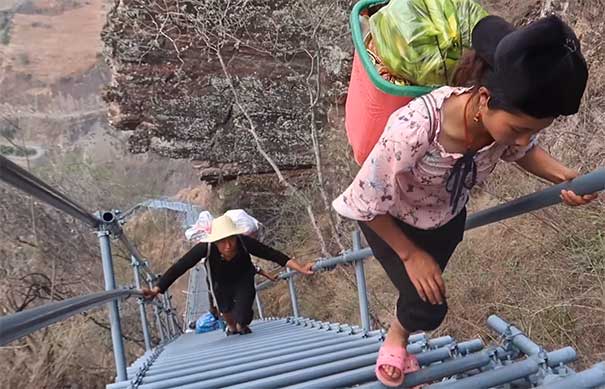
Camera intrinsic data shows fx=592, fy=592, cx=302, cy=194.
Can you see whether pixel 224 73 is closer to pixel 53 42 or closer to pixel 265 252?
pixel 265 252

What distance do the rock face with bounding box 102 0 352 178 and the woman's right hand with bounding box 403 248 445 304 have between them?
7195mm

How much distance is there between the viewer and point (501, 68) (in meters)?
1.17

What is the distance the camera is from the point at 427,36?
140 centimetres

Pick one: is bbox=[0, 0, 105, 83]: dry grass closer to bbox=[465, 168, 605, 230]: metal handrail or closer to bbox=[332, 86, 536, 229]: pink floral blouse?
bbox=[332, 86, 536, 229]: pink floral blouse

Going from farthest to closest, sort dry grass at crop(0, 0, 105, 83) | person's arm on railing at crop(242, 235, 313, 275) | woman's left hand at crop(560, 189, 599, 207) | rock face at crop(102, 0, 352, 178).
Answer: dry grass at crop(0, 0, 105, 83), rock face at crop(102, 0, 352, 178), person's arm on railing at crop(242, 235, 313, 275), woman's left hand at crop(560, 189, 599, 207)

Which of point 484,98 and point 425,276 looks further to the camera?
point 425,276

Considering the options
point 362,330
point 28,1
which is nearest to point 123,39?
point 362,330

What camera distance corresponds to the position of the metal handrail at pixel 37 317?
0.94m

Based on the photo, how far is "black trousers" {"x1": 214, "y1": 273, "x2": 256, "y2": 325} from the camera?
4453mm

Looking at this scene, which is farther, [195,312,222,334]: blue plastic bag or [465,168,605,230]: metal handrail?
[195,312,222,334]: blue plastic bag

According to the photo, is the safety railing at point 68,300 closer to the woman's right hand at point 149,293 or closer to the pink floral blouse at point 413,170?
the woman's right hand at point 149,293

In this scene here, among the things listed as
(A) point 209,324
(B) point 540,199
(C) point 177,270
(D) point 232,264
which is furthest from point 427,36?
(A) point 209,324

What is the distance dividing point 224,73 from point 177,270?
5984 mm

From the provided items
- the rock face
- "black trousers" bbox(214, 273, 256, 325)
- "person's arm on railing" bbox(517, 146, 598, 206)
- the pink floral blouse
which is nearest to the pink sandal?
the pink floral blouse
